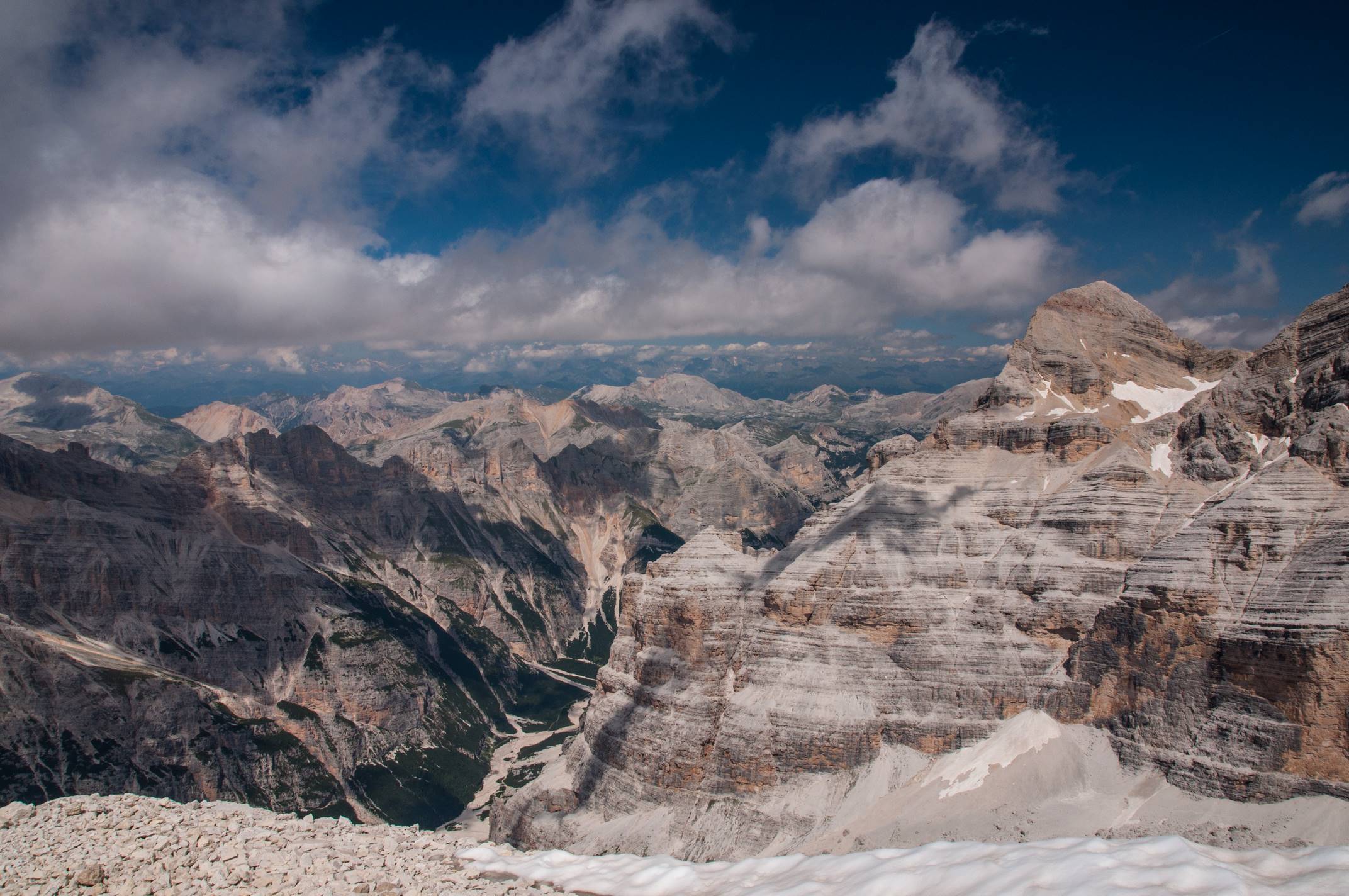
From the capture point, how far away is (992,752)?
7356cm

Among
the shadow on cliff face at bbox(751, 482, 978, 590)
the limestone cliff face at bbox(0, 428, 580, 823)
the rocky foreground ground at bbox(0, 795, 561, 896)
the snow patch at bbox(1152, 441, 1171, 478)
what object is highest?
the snow patch at bbox(1152, 441, 1171, 478)

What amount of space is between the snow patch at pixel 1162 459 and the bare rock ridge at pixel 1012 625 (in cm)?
29

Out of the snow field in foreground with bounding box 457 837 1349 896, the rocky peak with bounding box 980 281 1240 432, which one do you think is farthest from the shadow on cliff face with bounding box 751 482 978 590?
the snow field in foreground with bounding box 457 837 1349 896

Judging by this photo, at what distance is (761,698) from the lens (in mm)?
83688

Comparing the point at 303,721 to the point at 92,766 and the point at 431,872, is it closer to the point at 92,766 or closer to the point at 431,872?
the point at 92,766

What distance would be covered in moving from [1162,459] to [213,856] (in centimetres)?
9971

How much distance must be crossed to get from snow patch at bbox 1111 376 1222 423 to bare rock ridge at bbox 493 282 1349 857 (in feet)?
2.14

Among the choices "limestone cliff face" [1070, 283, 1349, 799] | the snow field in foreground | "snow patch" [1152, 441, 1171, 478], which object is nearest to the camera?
the snow field in foreground

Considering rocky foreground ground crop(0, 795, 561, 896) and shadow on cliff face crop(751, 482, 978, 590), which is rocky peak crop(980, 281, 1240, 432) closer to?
shadow on cliff face crop(751, 482, 978, 590)

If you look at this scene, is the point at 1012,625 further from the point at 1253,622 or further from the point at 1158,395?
the point at 1158,395

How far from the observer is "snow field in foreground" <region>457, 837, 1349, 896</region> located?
17000 millimetres

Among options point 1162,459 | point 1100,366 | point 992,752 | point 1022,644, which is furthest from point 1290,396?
point 992,752

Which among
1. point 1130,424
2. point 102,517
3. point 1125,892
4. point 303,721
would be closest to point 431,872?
point 1125,892

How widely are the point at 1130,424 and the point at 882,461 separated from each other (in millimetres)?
35310
